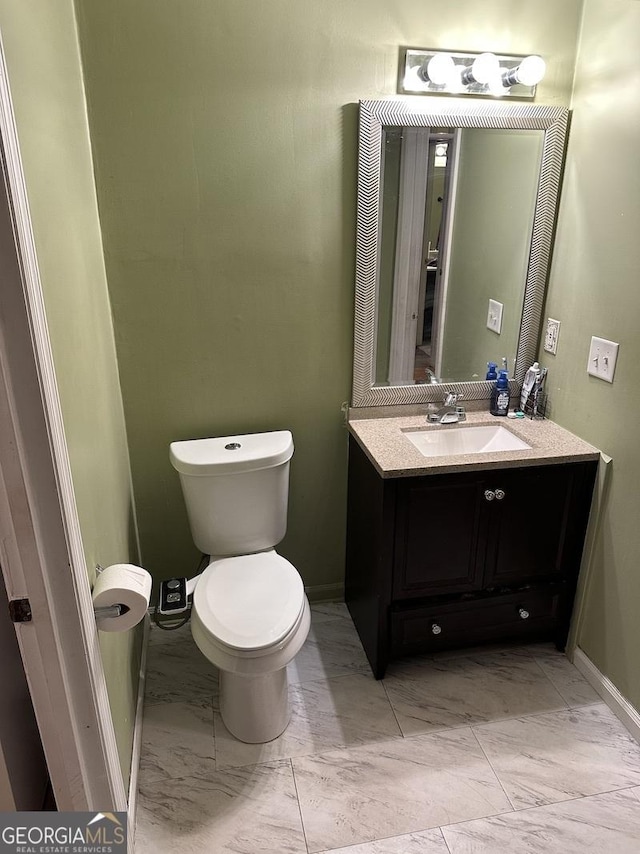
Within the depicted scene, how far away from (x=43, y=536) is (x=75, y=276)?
0.68 metres

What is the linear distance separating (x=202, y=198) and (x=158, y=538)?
1229 mm

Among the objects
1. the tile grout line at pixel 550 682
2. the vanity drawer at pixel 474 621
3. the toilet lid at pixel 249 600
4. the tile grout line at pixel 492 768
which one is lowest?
the tile grout line at pixel 492 768

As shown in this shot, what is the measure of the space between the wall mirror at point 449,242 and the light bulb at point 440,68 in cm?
9

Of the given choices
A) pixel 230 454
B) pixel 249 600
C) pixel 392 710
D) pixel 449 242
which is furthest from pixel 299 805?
pixel 449 242

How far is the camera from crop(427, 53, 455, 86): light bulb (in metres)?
1.89

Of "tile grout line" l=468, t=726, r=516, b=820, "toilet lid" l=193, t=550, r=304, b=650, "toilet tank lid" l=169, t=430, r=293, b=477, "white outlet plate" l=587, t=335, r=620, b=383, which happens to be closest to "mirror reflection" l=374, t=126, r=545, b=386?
"white outlet plate" l=587, t=335, r=620, b=383

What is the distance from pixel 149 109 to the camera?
181 centimetres

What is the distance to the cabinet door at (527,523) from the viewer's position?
196cm

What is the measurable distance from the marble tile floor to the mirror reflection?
110 centimetres

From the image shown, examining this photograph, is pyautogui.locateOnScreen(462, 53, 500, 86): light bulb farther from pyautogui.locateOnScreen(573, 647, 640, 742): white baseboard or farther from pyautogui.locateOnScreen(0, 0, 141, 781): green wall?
pyautogui.locateOnScreen(573, 647, 640, 742): white baseboard

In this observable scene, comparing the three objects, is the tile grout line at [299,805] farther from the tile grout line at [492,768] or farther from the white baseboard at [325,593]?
the white baseboard at [325,593]

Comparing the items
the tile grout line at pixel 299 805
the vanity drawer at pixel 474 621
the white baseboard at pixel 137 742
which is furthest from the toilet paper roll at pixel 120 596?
the vanity drawer at pixel 474 621

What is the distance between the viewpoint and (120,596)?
1270 mm

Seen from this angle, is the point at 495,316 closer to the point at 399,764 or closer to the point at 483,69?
the point at 483,69
